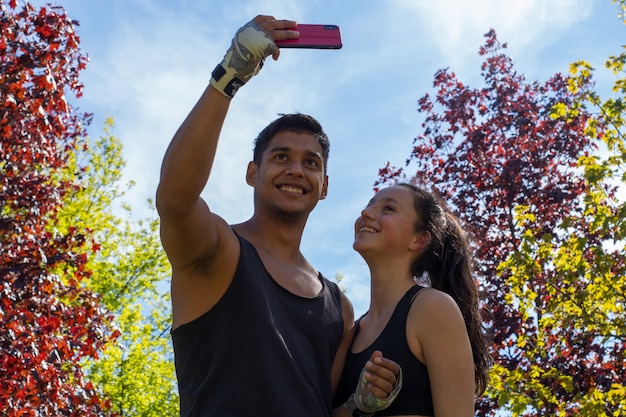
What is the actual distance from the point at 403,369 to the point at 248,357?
31.4 inches

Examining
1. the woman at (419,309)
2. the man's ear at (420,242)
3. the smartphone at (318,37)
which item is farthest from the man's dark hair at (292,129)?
the smartphone at (318,37)

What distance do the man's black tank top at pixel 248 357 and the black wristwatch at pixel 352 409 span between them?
125mm

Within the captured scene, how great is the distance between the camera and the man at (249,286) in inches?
121

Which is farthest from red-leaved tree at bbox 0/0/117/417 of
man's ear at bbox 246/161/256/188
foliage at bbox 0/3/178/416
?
man's ear at bbox 246/161/256/188

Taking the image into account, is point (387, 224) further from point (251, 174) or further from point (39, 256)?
point (39, 256)

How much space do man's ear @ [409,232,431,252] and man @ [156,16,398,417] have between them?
1.92ft

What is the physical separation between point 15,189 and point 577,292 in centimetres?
743

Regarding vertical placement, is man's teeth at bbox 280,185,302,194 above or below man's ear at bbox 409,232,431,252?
above

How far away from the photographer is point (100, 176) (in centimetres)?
2058

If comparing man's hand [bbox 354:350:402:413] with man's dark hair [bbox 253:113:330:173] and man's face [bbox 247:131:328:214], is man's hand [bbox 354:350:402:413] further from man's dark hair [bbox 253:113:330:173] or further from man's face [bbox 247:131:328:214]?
man's dark hair [bbox 253:113:330:173]

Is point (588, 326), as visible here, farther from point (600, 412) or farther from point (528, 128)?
point (528, 128)

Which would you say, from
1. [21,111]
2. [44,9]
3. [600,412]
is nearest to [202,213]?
[600,412]

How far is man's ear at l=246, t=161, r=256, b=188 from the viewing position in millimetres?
4273

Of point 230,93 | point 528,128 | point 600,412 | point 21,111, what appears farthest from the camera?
point 528,128
